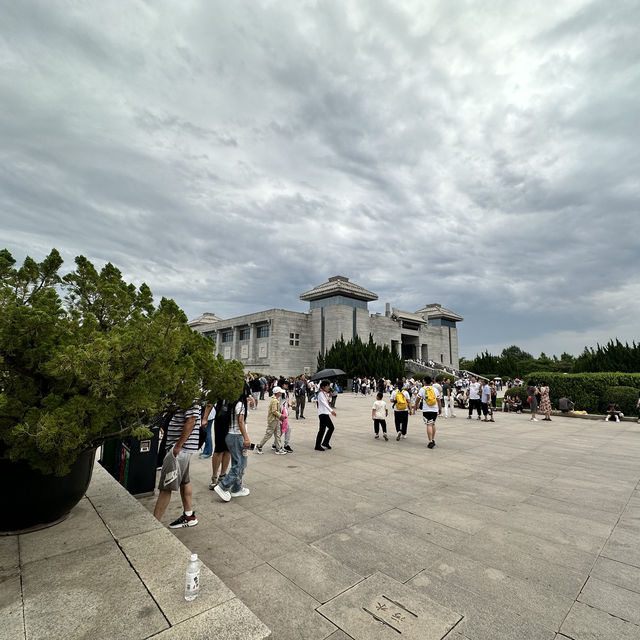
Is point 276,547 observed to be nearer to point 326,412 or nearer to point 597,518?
point 597,518

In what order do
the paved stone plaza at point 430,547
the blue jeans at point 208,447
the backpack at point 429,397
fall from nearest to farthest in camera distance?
the paved stone plaza at point 430,547, the blue jeans at point 208,447, the backpack at point 429,397

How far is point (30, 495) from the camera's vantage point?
368 centimetres

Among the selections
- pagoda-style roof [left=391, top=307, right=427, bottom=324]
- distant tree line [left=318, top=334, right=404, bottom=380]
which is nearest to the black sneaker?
distant tree line [left=318, top=334, right=404, bottom=380]

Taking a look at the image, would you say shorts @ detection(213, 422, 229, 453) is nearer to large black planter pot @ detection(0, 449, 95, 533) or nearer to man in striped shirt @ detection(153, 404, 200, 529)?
man in striped shirt @ detection(153, 404, 200, 529)

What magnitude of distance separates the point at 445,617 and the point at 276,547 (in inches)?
73.1

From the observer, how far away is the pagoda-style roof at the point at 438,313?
7681 cm

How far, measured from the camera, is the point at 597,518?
4754mm

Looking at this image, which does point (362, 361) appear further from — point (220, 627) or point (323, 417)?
point (220, 627)

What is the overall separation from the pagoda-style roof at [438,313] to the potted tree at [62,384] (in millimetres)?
77042

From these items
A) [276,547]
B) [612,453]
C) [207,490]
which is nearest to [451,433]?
[612,453]

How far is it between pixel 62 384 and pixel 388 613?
12.0 ft

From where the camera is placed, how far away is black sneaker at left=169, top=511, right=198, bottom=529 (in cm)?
444

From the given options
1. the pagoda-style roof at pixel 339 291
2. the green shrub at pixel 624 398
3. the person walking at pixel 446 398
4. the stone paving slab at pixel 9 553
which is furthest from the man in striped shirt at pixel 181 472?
the pagoda-style roof at pixel 339 291

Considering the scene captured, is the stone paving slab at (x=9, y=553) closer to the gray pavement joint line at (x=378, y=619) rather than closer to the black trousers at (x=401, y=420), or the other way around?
the gray pavement joint line at (x=378, y=619)
